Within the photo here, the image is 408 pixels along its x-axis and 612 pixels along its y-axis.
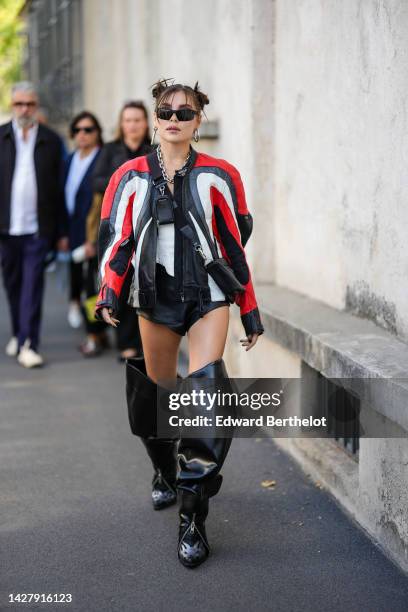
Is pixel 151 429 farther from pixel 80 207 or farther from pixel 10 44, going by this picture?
pixel 10 44

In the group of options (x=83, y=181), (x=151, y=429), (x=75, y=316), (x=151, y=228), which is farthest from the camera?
(x=75, y=316)

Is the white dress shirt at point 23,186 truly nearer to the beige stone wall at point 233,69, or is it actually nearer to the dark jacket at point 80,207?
the dark jacket at point 80,207

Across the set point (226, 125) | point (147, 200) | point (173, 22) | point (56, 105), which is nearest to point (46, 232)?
point (226, 125)

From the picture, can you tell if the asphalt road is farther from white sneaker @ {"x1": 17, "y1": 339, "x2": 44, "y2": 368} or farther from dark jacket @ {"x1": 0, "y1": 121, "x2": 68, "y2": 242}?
dark jacket @ {"x1": 0, "y1": 121, "x2": 68, "y2": 242}

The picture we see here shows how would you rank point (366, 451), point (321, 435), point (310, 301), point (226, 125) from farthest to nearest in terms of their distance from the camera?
point (226, 125) < point (310, 301) < point (321, 435) < point (366, 451)

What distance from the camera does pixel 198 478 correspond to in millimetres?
4410

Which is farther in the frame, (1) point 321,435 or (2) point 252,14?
(2) point 252,14

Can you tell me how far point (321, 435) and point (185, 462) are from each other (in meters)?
1.47

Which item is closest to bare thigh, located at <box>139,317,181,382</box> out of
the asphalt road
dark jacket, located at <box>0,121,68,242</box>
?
the asphalt road

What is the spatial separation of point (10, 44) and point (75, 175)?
32.8 m

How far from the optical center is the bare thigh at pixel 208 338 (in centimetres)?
455

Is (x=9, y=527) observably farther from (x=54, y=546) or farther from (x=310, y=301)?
(x=310, y=301)

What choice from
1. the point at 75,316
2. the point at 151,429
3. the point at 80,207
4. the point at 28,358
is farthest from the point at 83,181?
the point at 151,429

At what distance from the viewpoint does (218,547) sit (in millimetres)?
4672
